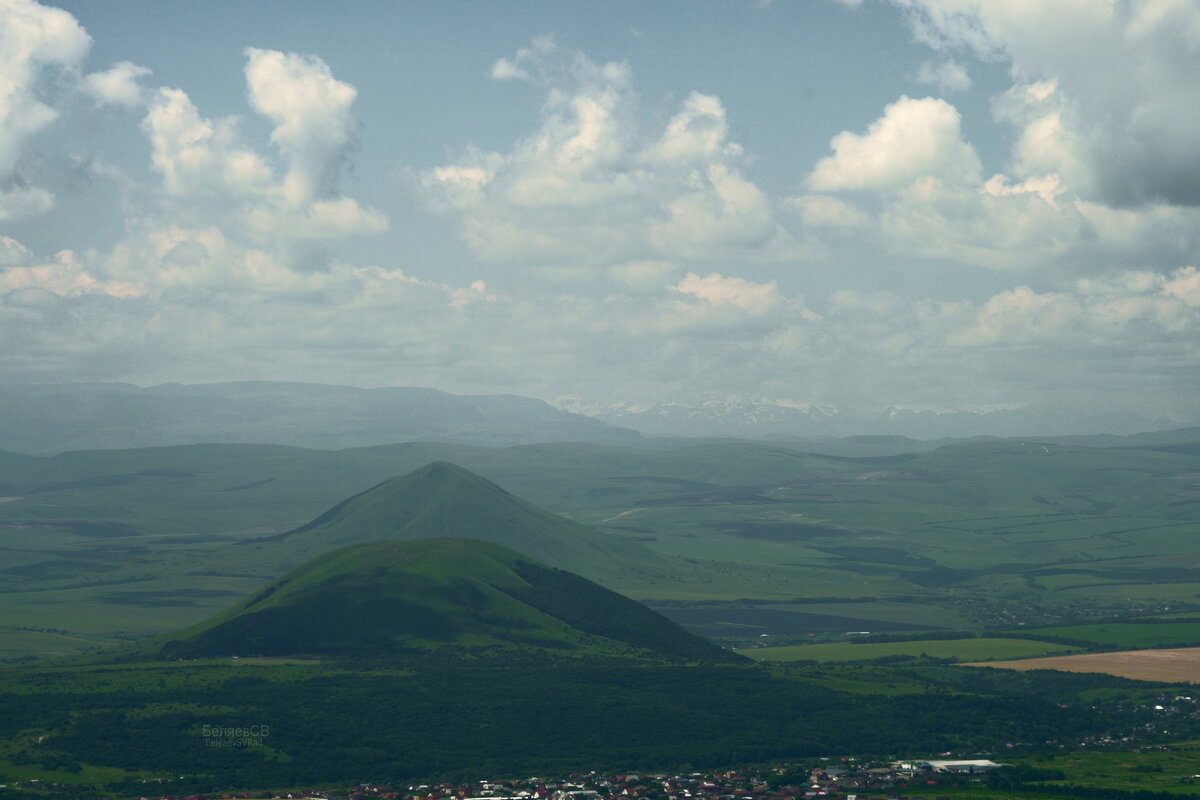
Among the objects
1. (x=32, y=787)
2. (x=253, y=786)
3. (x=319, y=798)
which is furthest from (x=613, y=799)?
(x=32, y=787)

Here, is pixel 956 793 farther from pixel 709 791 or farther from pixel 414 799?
pixel 414 799

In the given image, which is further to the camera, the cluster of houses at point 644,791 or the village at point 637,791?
the village at point 637,791

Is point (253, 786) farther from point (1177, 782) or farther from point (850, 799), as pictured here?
point (1177, 782)

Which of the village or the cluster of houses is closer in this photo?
the cluster of houses

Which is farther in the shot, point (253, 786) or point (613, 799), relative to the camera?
point (253, 786)

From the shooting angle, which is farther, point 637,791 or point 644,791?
point 637,791

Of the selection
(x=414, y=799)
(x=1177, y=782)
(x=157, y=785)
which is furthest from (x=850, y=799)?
(x=157, y=785)

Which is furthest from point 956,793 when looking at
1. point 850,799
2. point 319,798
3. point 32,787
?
point 32,787
